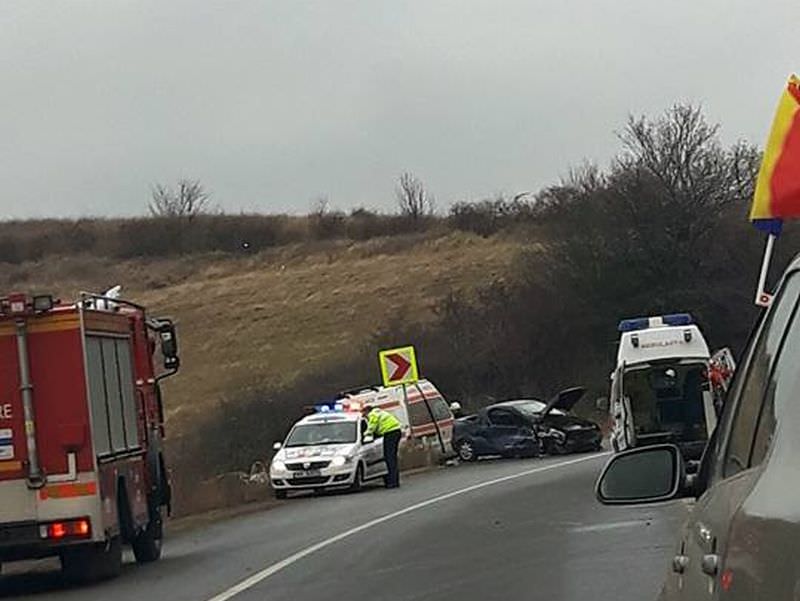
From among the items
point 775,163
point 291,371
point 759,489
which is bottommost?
point 291,371

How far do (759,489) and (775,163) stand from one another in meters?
1.84

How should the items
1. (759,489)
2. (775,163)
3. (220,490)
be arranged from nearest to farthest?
(759,489)
(775,163)
(220,490)

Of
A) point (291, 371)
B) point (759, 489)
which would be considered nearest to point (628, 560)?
point (759, 489)

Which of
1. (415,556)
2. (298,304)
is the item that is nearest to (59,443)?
(415,556)

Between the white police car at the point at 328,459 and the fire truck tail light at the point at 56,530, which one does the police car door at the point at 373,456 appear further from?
the fire truck tail light at the point at 56,530

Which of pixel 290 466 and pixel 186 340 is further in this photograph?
pixel 186 340

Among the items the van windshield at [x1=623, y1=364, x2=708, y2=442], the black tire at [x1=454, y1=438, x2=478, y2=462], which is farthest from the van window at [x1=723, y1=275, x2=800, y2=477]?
the black tire at [x1=454, y1=438, x2=478, y2=462]

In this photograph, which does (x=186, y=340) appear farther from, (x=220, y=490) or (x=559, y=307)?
(x=220, y=490)

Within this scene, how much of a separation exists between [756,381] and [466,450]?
1462 inches

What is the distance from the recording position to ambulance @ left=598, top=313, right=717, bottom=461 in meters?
28.1

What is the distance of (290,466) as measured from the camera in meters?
31.3

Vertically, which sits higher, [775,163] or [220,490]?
[775,163]

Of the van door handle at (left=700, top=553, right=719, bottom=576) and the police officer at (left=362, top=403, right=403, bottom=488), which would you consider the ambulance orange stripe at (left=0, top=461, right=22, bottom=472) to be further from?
the police officer at (left=362, top=403, right=403, bottom=488)

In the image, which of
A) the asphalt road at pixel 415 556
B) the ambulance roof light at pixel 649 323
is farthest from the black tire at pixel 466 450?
the asphalt road at pixel 415 556
